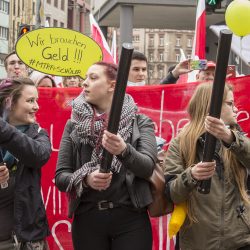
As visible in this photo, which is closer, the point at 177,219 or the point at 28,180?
the point at 177,219

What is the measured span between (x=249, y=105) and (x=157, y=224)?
1.06m

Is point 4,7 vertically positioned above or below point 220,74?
above

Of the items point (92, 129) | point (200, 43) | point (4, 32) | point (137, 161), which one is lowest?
point (137, 161)

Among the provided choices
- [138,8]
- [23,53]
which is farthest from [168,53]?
[23,53]

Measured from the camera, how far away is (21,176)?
3383mm

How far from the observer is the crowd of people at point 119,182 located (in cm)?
321

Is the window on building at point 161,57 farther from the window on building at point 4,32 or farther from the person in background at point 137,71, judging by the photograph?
the person in background at point 137,71

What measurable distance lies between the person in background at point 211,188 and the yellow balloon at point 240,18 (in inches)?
124

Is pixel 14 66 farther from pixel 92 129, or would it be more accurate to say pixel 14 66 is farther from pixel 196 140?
pixel 196 140

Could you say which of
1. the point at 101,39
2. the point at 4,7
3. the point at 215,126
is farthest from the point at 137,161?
the point at 4,7

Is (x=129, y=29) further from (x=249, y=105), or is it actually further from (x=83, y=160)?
(x=83, y=160)

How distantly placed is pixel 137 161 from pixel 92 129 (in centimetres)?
33

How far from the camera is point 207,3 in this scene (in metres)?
9.91

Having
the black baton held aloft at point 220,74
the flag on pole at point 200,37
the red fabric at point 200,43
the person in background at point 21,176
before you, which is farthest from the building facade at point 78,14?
the black baton held aloft at point 220,74
